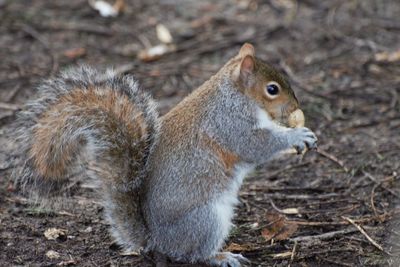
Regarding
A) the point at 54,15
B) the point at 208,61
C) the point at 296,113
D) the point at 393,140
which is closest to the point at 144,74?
the point at 208,61

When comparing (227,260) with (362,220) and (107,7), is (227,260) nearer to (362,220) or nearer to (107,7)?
(362,220)

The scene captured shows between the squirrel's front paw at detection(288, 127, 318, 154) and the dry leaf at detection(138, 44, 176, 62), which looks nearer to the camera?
the squirrel's front paw at detection(288, 127, 318, 154)

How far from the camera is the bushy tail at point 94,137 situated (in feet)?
8.83

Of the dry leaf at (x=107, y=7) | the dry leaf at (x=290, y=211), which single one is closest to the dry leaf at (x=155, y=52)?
the dry leaf at (x=107, y=7)

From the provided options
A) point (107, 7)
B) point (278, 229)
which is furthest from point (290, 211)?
point (107, 7)

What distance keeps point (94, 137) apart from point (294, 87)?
221 cm

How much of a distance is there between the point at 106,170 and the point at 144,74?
7.37ft

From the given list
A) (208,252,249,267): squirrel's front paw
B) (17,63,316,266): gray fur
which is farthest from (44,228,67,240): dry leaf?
(208,252,249,267): squirrel's front paw

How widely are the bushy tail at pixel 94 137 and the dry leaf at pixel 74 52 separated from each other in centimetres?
234

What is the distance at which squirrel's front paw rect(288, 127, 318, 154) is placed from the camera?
299cm

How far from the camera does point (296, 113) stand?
3066 mm

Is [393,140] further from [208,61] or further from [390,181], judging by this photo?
[208,61]

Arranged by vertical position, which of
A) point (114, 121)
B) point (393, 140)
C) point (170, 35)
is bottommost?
point (393, 140)

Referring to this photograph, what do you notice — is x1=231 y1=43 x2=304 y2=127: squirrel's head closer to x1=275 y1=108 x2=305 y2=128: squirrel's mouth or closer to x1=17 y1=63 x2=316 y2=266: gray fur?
x1=275 y1=108 x2=305 y2=128: squirrel's mouth
